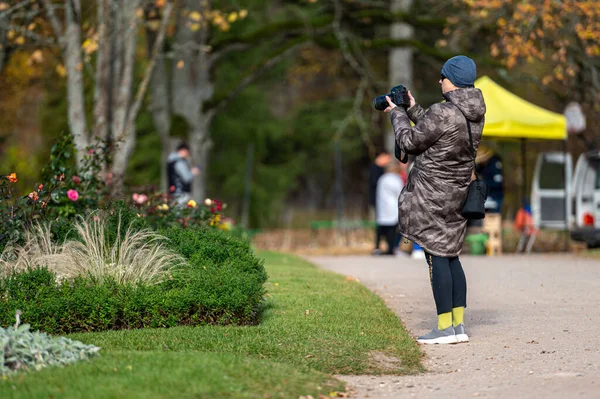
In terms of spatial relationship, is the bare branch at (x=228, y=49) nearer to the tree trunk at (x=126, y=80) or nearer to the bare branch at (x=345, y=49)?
the bare branch at (x=345, y=49)

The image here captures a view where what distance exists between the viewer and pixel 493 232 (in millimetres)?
18172

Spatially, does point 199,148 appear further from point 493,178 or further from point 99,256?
point 99,256

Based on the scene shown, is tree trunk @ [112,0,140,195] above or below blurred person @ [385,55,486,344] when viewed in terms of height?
above

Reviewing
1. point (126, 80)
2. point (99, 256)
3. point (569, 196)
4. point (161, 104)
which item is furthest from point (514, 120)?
point (99, 256)

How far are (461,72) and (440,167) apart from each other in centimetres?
76

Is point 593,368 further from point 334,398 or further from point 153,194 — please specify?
point 153,194

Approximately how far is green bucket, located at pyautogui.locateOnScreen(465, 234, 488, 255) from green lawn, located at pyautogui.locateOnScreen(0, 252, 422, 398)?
28.4ft

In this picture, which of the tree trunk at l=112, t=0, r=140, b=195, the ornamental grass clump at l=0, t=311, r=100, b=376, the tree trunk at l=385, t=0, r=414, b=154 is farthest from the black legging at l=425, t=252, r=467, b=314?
the tree trunk at l=385, t=0, r=414, b=154

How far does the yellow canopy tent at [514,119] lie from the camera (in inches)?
675

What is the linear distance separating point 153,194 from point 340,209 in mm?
12193

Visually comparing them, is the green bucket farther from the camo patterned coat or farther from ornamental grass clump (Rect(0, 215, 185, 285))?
the camo patterned coat

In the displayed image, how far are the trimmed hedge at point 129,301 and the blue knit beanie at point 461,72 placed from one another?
7.47 ft

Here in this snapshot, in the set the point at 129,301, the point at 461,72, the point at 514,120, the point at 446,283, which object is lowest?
the point at 129,301

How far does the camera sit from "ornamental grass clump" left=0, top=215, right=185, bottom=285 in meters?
8.22
